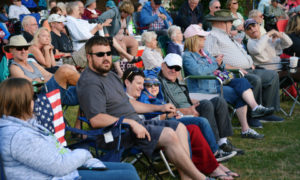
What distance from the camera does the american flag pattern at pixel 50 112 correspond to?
377 centimetres

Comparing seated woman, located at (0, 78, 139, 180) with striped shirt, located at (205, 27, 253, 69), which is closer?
seated woman, located at (0, 78, 139, 180)

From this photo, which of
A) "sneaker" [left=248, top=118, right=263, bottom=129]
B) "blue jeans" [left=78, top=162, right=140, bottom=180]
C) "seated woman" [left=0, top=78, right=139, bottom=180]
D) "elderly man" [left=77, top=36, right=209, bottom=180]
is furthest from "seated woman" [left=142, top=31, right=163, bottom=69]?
"seated woman" [left=0, top=78, right=139, bottom=180]

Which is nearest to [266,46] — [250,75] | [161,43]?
[250,75]

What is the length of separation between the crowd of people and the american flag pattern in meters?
0.21

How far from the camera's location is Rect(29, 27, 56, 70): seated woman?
260 inches

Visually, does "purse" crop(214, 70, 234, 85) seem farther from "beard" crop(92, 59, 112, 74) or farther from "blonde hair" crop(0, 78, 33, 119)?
"blonde hair" crop(0, 78, 33, 119)

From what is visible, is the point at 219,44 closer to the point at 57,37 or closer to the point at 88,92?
the point at 57,37

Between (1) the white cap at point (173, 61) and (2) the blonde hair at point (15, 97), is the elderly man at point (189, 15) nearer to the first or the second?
(1) the white cap at point (173, 61)

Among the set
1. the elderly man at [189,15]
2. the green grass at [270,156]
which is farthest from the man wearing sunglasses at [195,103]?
the elderly man at [189,15]

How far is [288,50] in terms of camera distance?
26.9ft

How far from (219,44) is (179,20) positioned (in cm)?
362

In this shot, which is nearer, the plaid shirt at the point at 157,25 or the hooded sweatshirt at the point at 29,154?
the hooded sweatshirt at the point at 29,154

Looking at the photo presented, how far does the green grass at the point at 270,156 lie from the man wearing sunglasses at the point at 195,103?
0.27 meters

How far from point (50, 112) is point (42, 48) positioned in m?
3.15
